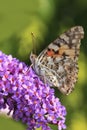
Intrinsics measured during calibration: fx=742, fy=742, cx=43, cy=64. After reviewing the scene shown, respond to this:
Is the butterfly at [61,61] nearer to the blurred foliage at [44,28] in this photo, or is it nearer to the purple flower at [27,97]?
the purple flower at [27,97]

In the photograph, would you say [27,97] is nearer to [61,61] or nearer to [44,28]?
[61,61]

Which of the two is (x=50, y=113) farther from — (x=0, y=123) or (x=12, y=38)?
(x=12, y=38)

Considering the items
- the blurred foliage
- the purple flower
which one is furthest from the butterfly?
the blurred foliage

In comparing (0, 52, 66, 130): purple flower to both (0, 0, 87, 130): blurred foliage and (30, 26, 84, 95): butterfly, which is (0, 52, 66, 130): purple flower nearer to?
(30, 26, 84, 95): butterfly

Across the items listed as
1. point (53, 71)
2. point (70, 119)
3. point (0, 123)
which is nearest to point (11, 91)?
point (53, 71)

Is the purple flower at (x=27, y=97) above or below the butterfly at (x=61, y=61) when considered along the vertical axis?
below

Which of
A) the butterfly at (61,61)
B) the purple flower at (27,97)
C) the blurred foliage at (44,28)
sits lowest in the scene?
the purple flower at (27,97)

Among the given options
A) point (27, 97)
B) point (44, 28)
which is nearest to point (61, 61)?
point (27, 97)

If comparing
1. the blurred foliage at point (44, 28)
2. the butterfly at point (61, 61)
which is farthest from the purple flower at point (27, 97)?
the blurred foliage at point (44, 28)
